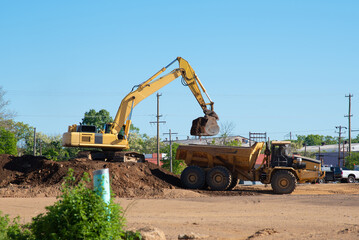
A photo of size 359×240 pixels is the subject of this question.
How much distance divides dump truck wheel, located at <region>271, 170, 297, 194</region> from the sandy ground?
3.31 metres

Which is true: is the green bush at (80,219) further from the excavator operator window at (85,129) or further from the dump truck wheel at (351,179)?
the dump truck wheel at (351,179)

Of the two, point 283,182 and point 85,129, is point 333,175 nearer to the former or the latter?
point 283,182

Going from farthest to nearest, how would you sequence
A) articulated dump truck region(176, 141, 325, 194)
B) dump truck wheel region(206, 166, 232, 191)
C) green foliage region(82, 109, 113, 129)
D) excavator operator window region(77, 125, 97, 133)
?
green foliage region(82, 109, 113, 129) < excavator operator window region(77, 125, 97, 133) < dump truck wheel region(206, 166, 232, 191) < articulated dump truck region(176, 141, 325, 194)

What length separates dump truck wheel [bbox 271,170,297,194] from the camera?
26.5 m

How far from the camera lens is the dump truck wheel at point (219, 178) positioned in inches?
1081

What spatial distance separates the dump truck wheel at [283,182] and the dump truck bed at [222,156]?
1.57m

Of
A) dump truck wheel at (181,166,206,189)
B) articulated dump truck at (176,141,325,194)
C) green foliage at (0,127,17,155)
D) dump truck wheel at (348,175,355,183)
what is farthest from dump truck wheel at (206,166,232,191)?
green foliage at (0,127,17,155)

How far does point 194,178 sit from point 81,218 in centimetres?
1944

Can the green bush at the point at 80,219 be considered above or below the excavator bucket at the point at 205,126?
below

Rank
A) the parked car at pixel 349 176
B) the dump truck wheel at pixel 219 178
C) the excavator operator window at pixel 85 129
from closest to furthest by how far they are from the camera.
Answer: the dump truck wheel at pixel 219 178 → the excavator operator window at pixel 85 129 → the parked car at pixel 349 176

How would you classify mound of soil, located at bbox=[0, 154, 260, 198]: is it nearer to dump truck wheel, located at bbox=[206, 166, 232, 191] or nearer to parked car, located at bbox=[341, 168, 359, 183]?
dump truck wheel, located at bbox=[206, 166, 232, 191]

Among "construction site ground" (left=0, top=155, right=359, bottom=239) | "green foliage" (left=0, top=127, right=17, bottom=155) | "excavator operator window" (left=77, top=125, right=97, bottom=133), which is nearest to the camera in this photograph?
"construction site ground" (left=0, top=155, right=359, bottom=239)

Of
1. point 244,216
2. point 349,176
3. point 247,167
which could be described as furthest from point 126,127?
point 349,176

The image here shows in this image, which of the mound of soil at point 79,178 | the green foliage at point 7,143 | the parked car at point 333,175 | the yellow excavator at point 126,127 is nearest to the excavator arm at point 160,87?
the yellow excavator at point 126,127
